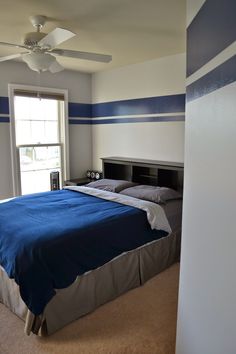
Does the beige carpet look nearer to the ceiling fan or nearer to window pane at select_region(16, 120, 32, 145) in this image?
the ceiling fan

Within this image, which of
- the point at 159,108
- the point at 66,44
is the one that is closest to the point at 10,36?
the point at 66,44

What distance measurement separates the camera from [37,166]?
464cm

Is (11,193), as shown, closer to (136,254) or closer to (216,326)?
(136,254)

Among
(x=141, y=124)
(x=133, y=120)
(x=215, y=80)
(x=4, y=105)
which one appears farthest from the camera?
(x=133, y=120)

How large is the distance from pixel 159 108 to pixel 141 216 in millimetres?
1838

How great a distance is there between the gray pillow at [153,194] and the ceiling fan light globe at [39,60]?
1.76 meters

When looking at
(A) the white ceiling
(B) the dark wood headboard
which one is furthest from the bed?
(A) the white ceiling

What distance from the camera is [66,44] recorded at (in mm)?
3260

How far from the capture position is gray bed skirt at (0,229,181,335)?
7.07 ft

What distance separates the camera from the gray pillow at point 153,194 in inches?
130

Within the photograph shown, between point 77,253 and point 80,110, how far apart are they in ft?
10.6

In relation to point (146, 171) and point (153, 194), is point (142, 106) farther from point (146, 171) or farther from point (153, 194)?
point (153, 194)

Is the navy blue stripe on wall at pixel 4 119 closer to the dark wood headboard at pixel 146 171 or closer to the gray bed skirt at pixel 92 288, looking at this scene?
the dark wood headboard at pixel 146 171

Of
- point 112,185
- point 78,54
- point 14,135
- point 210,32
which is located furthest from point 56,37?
point 14,135
